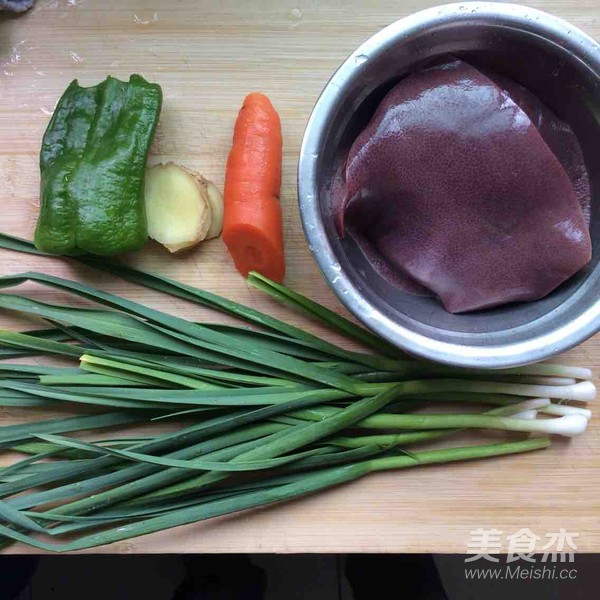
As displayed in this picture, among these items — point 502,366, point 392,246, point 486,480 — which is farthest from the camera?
point 486,480

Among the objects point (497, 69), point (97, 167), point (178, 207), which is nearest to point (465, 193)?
point (497, 69)

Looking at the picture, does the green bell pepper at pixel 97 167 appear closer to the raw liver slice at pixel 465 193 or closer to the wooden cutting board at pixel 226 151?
the wooden cutting board at pixel 226 151

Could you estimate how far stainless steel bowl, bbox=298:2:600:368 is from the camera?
1008 mm

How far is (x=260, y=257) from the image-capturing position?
1.21 m

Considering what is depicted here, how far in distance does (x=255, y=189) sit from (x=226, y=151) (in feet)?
0.42

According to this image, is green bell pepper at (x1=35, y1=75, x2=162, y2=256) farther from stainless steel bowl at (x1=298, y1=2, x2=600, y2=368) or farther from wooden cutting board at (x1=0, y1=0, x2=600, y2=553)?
stainless steel bowl at (x1=298, y1=2, x2=600, y2=368)

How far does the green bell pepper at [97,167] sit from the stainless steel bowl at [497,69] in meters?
0.33

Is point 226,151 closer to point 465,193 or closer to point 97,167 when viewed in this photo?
point 97,167

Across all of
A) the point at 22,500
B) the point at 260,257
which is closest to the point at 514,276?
the point at 260,257

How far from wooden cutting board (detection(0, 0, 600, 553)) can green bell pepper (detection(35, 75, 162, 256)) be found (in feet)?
0.26

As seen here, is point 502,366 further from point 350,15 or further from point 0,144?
point 0,144

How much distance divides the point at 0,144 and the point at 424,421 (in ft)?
3.03

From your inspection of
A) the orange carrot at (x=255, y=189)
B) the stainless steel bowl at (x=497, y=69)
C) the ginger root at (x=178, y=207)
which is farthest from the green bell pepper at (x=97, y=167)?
the stainless steel bowl at (x=497, y=69)

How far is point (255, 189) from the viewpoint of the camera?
3.90 feet
